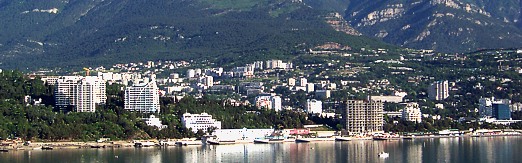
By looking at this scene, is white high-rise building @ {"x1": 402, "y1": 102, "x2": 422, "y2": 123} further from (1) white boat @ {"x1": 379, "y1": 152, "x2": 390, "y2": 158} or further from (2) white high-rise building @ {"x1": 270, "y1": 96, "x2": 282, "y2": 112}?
(1) white boat @ {"x1": 379, "y1": 152, "x2": 390, "y2": 158}

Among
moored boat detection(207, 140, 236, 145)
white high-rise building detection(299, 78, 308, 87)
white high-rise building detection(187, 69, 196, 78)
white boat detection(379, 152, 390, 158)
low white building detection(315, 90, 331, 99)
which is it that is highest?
white high-rise building detection(187, 69, 196, 78)

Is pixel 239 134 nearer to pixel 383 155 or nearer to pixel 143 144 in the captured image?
pixel 143 144

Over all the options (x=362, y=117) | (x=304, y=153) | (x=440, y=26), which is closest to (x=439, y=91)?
(x=362, y=117)

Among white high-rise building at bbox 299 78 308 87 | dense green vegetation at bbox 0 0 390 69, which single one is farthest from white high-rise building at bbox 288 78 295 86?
dense green vegetation at bbox 0 0 390 69

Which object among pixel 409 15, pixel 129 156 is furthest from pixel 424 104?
pixel 409 15

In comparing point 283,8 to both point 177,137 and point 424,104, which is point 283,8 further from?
point 177,137

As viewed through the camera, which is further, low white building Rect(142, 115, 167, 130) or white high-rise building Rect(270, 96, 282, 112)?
white high-rise building Rect(270, 96, 282, 112)
